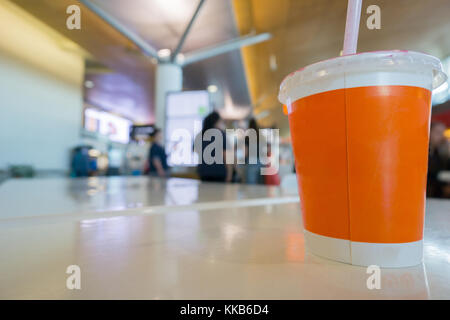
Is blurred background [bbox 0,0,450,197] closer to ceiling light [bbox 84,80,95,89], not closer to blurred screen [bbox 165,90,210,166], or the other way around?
blurred screen [bbox 165,90,210,166]

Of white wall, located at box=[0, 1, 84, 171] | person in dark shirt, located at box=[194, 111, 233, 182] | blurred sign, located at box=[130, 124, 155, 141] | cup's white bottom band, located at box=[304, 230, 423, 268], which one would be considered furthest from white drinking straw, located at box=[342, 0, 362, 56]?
blurred sign, located at box=[130, 124, 155, 141]

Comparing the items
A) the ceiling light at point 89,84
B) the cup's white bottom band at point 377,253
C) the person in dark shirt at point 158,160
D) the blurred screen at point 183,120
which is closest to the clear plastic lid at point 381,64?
the cup's white bottom band at point 377,253

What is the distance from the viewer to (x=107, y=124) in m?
Result: 8.42

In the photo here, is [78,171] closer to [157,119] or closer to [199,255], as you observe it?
[157,119]

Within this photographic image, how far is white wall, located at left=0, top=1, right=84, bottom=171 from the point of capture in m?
3.81

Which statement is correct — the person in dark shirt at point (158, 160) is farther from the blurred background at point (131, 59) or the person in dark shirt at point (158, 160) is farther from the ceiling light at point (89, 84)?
the ceiling light at point (89, 84)

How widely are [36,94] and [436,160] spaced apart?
18.3 feet

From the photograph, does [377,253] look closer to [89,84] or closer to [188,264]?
[188,264]

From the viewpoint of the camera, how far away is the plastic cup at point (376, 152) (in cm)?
21

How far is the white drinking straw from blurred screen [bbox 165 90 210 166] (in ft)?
13.6

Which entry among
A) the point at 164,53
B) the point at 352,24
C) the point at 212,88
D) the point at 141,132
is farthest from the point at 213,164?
the point at 212,88

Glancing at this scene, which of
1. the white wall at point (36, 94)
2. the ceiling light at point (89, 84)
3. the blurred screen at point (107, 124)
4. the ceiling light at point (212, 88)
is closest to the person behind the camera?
the white wall at point (36, 94)

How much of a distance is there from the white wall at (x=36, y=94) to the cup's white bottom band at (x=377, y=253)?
4.60 metres

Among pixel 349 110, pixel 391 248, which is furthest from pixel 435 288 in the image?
pixel 349 110
